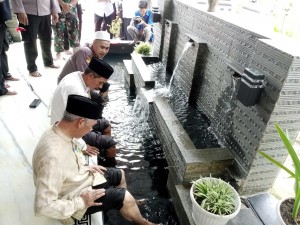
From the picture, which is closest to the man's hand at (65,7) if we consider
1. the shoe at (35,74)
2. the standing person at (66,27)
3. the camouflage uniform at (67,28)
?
the standing person at (66,27)

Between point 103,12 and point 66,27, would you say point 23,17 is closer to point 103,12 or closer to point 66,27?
point 66,27

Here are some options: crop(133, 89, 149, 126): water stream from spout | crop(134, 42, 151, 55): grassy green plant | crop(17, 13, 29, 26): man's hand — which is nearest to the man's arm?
crop(133, 89, 149, 126): water stream from spout

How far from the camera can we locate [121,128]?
187 inches

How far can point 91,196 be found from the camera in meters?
2.24

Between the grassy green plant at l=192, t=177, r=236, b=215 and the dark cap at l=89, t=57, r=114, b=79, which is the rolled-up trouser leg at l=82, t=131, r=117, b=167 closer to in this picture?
the dark cap at l=89, t=57, r=114, b=79

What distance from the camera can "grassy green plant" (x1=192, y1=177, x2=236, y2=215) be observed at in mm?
2436

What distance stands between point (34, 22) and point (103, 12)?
3999mm

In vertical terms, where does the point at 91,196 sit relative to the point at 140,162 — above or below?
above

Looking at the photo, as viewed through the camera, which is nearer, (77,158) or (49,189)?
(49,189)

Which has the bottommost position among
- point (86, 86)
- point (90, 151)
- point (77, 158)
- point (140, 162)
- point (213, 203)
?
point (140, 162)

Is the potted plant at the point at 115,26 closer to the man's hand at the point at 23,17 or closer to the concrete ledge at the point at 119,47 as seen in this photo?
the concrete ledge at the point at 119,47

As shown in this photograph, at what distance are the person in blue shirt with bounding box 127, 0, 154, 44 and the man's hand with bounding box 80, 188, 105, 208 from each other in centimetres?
700

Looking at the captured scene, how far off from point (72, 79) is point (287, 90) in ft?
7.97

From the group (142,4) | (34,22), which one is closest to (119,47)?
(142,4)
